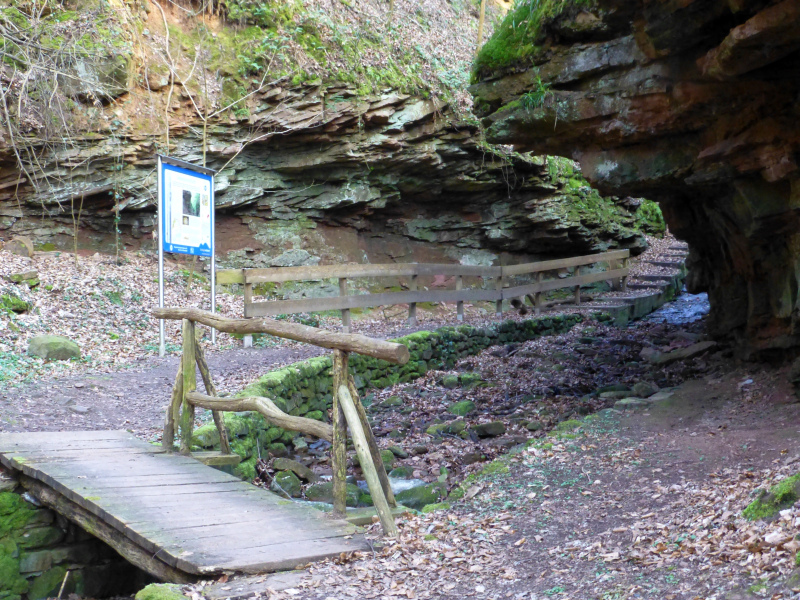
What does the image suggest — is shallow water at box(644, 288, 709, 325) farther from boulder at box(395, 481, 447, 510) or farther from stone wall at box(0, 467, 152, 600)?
stone wall at box(0, 467, 152, 600)

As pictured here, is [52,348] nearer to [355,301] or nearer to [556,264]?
[355,301]

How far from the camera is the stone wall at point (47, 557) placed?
4875mm

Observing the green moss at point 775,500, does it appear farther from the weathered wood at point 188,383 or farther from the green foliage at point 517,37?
the green foliage at point 517,37

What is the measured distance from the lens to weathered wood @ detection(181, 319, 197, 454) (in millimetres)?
5539

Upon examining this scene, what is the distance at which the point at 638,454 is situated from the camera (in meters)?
5.54

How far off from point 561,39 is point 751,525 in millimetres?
5700

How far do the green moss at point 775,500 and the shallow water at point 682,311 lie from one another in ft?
35.9

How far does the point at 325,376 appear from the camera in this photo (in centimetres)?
916

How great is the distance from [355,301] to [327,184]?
4.56 metres

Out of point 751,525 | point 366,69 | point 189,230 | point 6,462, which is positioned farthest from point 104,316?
point 751,525

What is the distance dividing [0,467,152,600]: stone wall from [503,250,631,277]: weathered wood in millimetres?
10638

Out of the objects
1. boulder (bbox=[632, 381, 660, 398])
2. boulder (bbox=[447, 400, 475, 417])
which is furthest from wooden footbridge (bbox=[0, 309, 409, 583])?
boulder (bbox=[632, 381, 660, 398])

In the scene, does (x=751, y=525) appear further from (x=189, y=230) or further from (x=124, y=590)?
(x=189, y=230)

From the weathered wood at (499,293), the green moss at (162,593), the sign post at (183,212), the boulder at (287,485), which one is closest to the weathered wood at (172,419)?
the boulder at (287,485)
